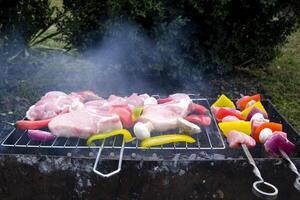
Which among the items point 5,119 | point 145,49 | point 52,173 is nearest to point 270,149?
point 52,173

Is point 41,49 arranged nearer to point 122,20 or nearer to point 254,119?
point 122,20

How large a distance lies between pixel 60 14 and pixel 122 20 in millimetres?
1198

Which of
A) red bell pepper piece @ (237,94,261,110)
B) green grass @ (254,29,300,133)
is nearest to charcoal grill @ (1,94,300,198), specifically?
red bell pepper piece @ (237,94,261,110)

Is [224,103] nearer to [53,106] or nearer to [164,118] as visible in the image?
[164,118]

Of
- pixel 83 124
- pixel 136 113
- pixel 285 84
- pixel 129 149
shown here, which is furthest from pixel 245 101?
pixel 285 84

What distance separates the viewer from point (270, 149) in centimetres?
260

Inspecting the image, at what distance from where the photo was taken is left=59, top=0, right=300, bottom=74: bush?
4.62m

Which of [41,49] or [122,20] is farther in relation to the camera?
[41,49]

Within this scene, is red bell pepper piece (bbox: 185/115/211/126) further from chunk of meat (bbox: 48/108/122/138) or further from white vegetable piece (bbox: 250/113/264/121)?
chunk of meat (bbox: 48/108/122/138)

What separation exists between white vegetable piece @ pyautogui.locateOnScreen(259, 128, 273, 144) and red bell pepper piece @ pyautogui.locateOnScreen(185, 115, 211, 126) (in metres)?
0.41

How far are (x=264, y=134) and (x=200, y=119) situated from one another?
1.65ft

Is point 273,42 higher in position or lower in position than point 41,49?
higher

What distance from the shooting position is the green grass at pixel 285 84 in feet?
16.8

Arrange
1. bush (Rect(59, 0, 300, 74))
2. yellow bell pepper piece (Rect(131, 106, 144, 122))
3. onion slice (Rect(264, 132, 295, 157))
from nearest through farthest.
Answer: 1. onion slice (Rect(264, 132, 295, 157))
2. yellow bell pepper piece (Rect(131, 106, 144, 122))
3. bush (Rect(59, 0, 300, 74))
